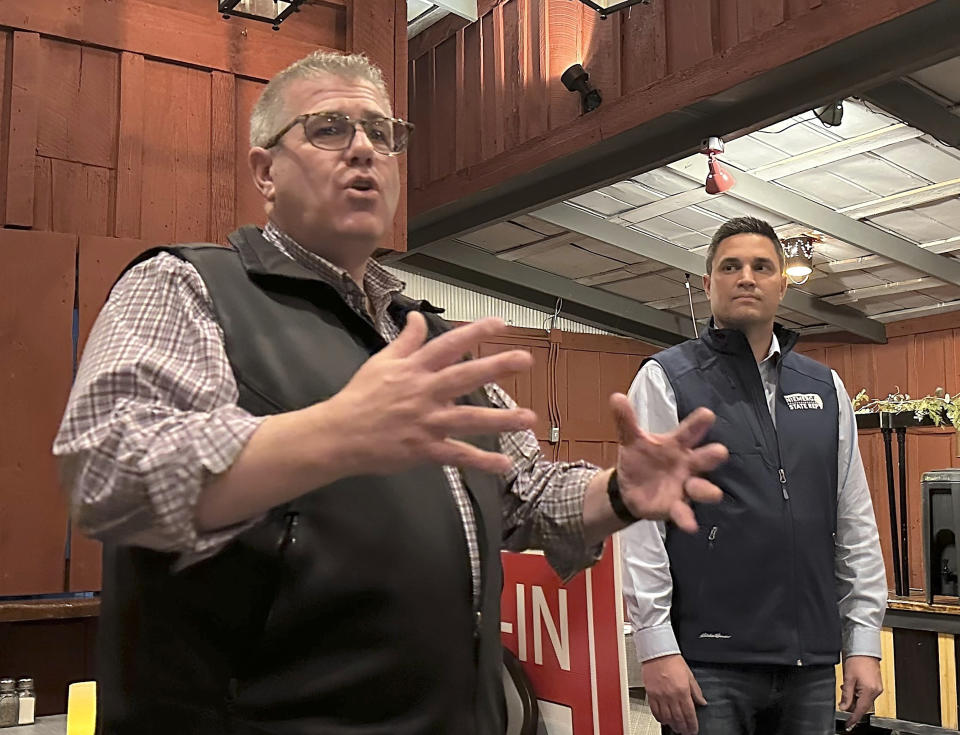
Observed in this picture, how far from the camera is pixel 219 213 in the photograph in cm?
417

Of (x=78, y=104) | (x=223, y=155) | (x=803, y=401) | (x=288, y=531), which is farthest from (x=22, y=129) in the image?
(x=288, y=531)

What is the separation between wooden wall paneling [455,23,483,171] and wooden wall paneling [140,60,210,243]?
10.3ft

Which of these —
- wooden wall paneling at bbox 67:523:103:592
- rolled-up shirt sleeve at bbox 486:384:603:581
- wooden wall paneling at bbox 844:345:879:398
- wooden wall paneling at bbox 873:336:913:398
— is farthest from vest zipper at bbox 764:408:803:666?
wooden wall paneling at bbox 844:345:879:398

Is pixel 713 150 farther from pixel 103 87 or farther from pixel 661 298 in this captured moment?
pixel 661 298

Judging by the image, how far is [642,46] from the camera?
5770 millimetres

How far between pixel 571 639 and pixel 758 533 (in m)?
0.65

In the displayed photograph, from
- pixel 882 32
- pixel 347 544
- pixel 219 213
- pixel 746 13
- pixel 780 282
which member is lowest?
pixel 347 544

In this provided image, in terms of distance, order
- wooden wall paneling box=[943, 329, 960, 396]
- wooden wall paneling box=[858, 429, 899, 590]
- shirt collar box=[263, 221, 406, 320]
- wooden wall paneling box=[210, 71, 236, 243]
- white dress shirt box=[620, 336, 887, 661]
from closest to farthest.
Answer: shirt collar box=[263, 221, 406, 320]
white dress shirt box=[620, 336, 887, 661]
wooden wall paneling box=[210, 71, 236, 243]
wooden wall paneling box=[943, 329, 960, 396]
wooden wall paneling box=[858, 429, 899, 590]

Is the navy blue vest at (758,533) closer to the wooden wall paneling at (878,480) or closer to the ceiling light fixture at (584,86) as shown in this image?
the ceiling light fixture at (584,86)

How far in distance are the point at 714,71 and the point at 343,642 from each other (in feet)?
15.5

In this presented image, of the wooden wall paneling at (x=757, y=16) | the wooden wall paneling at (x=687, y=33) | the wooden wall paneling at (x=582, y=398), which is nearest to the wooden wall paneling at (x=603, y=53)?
the wooden wall paneling at (x=687, y=33)

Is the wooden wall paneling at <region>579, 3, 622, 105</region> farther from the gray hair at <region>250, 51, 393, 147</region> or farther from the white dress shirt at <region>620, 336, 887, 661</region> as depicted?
the gray hair at <region>250, 51, 393, 147</region>

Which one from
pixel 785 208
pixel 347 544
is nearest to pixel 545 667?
pixel 347 544

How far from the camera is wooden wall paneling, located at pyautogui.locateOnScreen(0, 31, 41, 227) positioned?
3768mm
